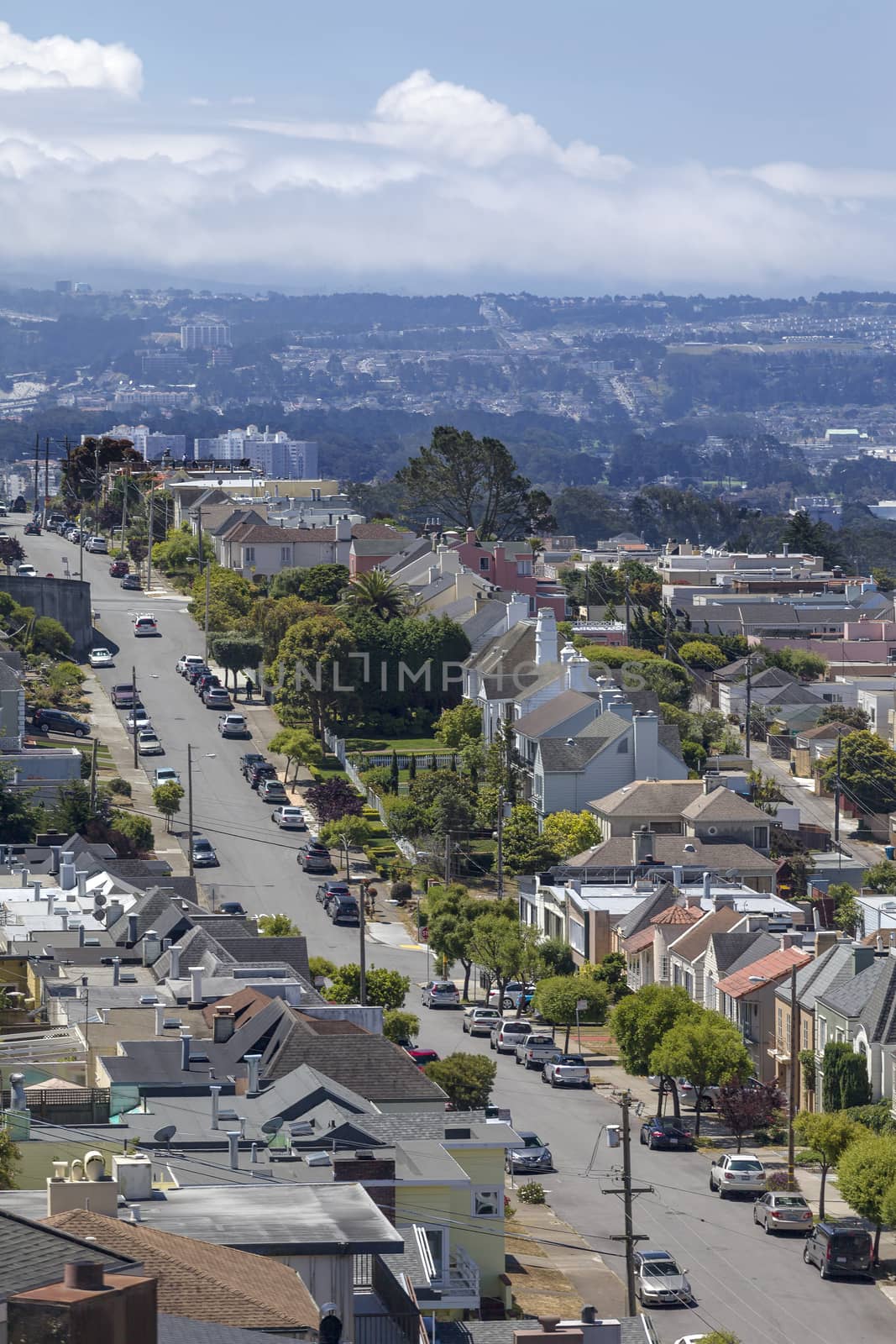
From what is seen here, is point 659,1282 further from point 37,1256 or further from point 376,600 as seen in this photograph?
point 376,600

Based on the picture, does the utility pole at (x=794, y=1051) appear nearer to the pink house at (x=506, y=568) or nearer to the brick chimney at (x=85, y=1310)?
the brick chimney at (x=85, y=1310)

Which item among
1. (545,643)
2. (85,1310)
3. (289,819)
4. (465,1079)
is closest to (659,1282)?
(465,1079)

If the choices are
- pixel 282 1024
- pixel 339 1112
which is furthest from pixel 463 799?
pixel 339 1112

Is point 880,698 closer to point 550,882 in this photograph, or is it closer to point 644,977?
point 550,882

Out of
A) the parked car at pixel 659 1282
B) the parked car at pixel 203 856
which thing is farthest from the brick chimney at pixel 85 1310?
the parked car at pixel 203 856

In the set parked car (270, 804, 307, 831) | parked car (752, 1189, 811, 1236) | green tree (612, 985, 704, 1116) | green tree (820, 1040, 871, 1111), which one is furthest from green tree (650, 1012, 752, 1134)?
parked car (270, 804, 307, 831)

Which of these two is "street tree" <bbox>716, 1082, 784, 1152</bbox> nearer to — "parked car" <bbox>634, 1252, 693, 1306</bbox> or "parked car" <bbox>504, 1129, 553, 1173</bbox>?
"parked car" <bbox>504, 1129, 553, 1173</bbox>
